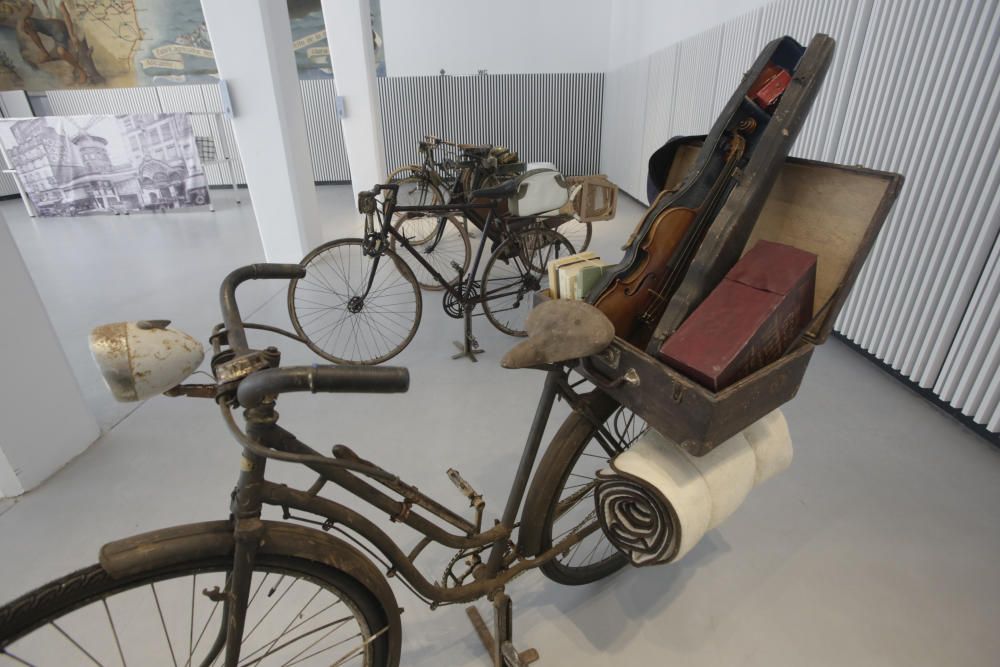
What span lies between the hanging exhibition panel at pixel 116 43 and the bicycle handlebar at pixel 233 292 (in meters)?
8.39

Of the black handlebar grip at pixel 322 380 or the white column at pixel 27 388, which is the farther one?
the white column at pixel 27 388

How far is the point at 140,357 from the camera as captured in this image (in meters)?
0.59

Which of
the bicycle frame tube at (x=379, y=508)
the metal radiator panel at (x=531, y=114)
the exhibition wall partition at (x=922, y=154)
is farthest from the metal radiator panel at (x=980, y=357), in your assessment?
the metal radiator panel at (x=531, y=114)

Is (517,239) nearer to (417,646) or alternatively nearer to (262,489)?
(417,646)

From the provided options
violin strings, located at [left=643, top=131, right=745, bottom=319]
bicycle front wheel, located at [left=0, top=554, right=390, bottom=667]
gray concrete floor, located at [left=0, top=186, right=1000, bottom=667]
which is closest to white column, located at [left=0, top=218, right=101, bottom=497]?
gray concrete floor, located at [left=0, top=186, right=1000, bottom=667]

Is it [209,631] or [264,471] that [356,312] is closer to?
[209,631]

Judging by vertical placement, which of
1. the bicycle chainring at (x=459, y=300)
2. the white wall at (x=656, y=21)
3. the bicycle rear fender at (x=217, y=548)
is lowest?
the bicycle chainring at (x=459, y=300)

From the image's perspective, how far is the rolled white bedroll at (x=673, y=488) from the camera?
950mm

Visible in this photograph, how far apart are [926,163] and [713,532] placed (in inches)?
74.3

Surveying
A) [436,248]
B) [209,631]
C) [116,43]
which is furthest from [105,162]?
[209,631]

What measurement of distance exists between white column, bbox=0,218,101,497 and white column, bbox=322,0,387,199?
14.0 feet

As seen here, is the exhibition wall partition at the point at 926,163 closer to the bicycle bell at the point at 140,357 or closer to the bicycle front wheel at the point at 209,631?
the bicycle front wheel at the point at 209,631

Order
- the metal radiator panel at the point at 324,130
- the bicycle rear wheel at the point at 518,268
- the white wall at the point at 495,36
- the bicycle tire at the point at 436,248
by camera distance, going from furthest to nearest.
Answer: the metal radiator panel at the point at 324,130
the white wall at the point at 495,36
the bicycle tire at the point at 436,248
the bicycle rear wheel at the point at 518,268

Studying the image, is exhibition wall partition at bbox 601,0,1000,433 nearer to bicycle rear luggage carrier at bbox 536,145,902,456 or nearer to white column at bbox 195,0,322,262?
bicycle rear luggage carrier at bbox 536,145,902,456
